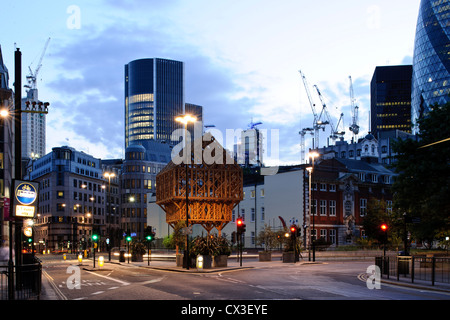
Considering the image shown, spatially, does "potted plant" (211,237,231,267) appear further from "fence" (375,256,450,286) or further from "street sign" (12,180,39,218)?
"street sign" (12,180,39,218)

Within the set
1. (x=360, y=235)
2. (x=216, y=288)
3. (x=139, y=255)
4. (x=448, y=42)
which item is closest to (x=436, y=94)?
(x=448, y=42)

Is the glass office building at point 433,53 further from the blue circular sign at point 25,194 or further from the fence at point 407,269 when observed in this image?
the blue circular sign at point 25,194

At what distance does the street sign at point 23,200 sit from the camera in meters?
18.2

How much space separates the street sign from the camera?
18.2 meters

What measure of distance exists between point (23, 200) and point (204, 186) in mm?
30729

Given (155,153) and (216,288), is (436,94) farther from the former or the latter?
(216,288)

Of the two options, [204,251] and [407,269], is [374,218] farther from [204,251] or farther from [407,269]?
[407,269]

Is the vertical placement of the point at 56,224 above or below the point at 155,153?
below

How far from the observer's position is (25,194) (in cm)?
1844

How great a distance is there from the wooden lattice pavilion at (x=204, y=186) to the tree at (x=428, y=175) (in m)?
16.2

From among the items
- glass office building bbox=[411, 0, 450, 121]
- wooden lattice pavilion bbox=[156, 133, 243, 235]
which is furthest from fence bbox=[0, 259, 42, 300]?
glass office building bbox=[411, 0, 450, 121]

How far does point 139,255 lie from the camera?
57031mm

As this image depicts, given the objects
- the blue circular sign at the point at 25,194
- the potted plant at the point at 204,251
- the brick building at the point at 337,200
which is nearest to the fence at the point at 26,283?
the blue circular sign at the point at 25,194
